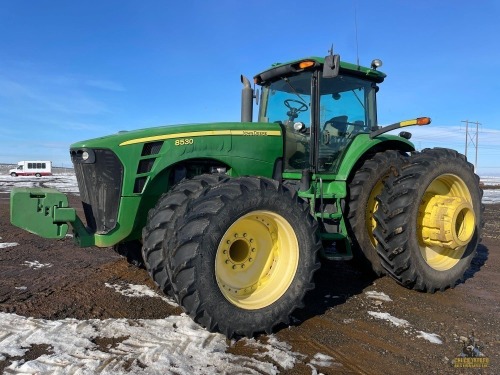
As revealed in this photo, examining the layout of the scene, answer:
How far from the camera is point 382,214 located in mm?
4301

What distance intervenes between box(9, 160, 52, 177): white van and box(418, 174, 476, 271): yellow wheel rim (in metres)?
49.3

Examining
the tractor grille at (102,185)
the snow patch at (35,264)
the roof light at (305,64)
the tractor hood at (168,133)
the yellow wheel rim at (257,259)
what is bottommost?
the snow patch at (35,264)

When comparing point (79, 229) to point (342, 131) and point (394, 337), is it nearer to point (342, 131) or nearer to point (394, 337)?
point (394, 337)

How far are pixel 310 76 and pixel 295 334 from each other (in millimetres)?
2839

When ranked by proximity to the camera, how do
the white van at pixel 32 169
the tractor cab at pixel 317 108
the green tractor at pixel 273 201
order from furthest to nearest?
the white van at pixel 32 169 → the tractor cab at pixel 317 108 → the green tractor at pixel 273 201

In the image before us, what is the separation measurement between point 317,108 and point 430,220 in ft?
5.78

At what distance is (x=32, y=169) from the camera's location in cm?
4659

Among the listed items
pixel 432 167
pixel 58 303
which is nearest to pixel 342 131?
pixel 432 167

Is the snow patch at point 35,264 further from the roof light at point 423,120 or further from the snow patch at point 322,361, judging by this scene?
the roof light at point 423,120

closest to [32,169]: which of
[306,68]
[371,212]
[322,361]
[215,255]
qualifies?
[306,68]

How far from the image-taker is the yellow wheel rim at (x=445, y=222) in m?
4.46

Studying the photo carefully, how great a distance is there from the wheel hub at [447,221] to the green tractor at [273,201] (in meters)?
0.01

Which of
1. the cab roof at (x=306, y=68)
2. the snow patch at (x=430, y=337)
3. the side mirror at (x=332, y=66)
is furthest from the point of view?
the cab roof at (x=306, y=68)

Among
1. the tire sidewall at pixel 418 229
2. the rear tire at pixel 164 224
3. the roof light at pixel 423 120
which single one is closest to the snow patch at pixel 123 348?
the rear tire at pixel 164 224
